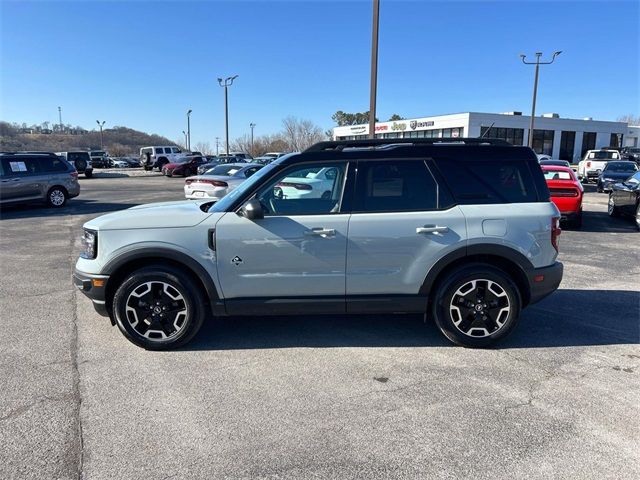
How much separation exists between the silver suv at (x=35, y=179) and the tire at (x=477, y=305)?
14.9 metres

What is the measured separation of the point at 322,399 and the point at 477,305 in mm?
1770

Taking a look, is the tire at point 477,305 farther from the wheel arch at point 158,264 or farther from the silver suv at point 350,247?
the wheel arch at point 158,264

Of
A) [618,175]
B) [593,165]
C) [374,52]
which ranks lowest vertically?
[618,175]

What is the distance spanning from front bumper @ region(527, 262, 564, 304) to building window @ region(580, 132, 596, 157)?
6034 centimetres

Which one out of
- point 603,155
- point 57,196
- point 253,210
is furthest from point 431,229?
point 603,155

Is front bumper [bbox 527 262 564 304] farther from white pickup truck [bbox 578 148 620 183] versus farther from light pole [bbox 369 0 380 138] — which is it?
white pickup truck [bbox 578 148 620 183]

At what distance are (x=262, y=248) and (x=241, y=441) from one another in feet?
5.48

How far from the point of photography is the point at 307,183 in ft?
14.6

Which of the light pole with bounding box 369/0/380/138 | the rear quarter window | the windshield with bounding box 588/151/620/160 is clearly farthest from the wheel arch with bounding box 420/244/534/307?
the windshield with bounding box 588/151/620/160

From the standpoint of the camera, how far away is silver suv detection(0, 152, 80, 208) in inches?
562

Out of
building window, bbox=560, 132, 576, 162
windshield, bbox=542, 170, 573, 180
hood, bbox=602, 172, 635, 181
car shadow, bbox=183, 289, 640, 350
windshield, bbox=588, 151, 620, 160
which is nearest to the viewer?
car shadow, bbox=183, 289, 640, 350

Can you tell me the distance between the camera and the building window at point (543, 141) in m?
53.0

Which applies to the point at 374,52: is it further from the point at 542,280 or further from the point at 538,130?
the point at 538,130

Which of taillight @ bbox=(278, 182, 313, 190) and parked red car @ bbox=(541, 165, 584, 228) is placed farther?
parked red car @ bbox=(541, 165, 584, 228)
